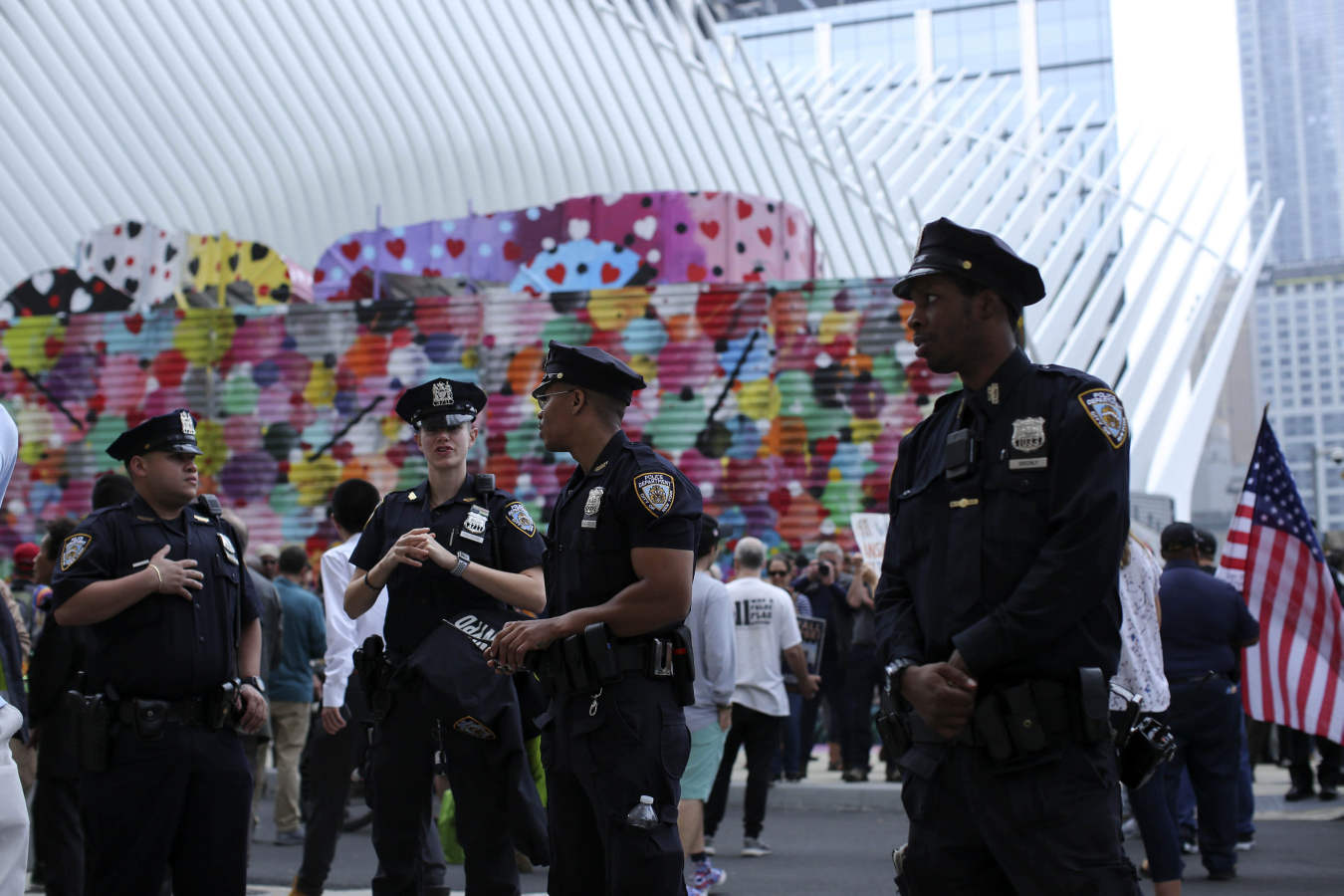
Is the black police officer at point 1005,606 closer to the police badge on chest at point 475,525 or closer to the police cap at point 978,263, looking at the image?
the police cap at point 978,263

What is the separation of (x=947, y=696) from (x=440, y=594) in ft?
8.26

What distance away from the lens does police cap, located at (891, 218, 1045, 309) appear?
12.1 feet

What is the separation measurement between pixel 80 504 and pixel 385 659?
12.6 metres

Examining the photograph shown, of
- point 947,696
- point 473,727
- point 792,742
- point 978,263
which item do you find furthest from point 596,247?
point 947,696

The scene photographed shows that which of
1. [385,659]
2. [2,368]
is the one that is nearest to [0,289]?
[2,368]

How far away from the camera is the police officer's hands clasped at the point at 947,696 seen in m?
3.41

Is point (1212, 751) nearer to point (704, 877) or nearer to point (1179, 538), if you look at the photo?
point (1179, 538)

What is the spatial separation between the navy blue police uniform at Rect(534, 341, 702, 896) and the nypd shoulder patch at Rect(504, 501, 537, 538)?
879mm

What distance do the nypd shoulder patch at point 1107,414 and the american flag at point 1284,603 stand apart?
6.45m

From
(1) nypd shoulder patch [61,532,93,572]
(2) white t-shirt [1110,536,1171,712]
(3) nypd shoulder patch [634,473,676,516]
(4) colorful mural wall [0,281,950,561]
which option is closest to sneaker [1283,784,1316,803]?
(4) colorful mural wall [0,281,950,561]

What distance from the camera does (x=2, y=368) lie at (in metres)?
17.4

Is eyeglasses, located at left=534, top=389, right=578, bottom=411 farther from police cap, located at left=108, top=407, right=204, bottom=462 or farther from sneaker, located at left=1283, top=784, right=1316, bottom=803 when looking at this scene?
sneaker, located at left=1283, top=784, right=1316, bottom=803

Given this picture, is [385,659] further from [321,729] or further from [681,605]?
[321,729]

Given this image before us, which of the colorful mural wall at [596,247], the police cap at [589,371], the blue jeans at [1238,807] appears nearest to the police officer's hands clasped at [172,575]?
the police cap at [589,371]
